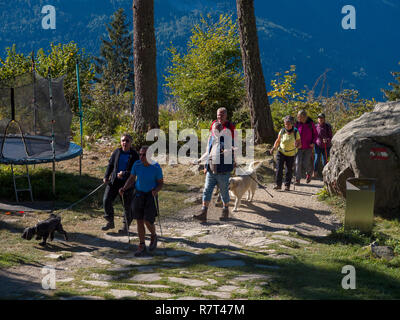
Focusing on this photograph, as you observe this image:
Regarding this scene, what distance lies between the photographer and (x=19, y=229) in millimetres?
8562

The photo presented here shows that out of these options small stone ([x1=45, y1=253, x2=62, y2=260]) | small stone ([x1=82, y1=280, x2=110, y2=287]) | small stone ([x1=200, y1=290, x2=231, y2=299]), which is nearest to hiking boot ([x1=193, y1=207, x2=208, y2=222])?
small stone ([x1=45, y1=253, x2=62, y2=260])

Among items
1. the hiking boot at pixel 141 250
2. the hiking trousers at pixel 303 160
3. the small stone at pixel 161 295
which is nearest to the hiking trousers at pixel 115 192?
the hiking boot at pixel 141 250

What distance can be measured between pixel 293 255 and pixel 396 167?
3.60 metres

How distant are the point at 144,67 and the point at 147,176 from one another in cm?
870

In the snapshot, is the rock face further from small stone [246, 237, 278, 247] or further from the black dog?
the black dog

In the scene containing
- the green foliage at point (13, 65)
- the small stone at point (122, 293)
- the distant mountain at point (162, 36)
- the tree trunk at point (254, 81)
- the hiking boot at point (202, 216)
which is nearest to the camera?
the small stone at point (122, 293)

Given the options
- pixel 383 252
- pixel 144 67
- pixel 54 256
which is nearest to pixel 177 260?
pixel 54 256

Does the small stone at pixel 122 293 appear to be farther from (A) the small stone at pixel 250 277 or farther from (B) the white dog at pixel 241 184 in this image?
(B) the white dog at pixel 241 184

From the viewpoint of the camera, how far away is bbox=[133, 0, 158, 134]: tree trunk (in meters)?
15.0

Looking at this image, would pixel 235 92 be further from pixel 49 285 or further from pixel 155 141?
pixel 49 285

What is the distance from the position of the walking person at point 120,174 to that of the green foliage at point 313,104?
30.7ft

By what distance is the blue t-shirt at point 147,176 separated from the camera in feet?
23.6

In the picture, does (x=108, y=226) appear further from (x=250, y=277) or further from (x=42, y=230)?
(x=250, y=277)

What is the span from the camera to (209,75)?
19016 millimetres
